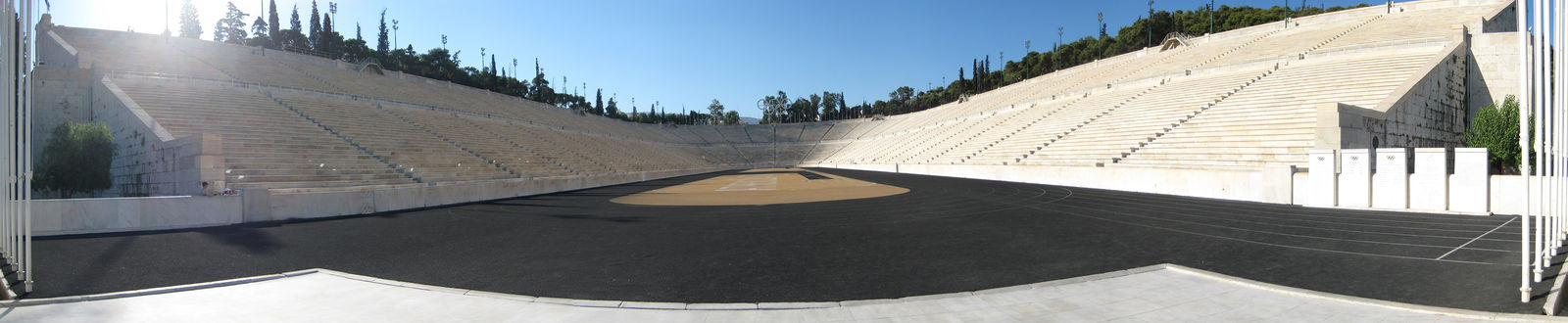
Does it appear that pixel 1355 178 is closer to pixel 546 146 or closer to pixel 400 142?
pixel 400 142

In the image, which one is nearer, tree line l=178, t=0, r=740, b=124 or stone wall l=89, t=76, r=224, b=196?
stone wall l=89, t=76, r=224, b=196

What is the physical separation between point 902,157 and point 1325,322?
155ft

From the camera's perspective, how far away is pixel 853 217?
38.7ft

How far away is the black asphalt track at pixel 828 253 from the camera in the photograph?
5.47 m

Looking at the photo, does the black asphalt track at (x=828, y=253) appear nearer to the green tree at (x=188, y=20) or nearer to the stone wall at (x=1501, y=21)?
the stone wall at (x=1501, y=21)

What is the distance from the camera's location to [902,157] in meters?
50.8

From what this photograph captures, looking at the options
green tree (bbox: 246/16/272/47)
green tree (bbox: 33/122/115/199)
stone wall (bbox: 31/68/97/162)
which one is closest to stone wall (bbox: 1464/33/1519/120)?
green tree (bbox: 33/122/115/199)

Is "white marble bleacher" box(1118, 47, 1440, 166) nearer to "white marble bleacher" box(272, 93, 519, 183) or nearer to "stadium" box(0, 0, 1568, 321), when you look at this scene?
"stadium" box(0, 0, 1568, 321)

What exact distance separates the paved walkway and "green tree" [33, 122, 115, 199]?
23.9m

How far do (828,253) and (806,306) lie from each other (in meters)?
2.74

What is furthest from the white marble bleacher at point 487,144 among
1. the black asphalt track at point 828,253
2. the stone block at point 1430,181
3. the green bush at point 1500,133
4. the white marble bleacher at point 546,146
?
the green bush at point 1500,133

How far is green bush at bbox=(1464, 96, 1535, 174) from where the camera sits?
20.1 m

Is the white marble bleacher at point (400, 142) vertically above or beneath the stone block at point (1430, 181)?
above

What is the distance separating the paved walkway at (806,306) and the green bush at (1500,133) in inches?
1029
